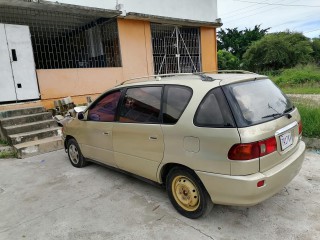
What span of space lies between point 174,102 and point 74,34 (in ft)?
30.2

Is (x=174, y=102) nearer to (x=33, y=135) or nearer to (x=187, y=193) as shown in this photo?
(x=187, y=193)

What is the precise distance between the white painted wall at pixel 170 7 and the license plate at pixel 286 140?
704 cm

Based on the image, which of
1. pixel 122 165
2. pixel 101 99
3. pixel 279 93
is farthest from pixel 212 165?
pixel 101 99

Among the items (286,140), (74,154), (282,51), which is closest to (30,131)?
(74,154)

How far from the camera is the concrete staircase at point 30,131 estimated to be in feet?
19.8

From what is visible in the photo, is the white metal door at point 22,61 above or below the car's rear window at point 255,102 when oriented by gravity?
above

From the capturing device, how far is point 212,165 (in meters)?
2.69

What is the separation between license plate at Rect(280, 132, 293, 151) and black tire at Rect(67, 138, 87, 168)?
3.43 meters

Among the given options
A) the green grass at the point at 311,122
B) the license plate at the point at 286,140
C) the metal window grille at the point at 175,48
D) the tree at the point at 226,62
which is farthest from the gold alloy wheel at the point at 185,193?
the tree at the point at 226,62

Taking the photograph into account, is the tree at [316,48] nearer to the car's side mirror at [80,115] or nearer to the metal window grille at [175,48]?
the metal window grille at [175,48]

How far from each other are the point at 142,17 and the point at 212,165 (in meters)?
7.87

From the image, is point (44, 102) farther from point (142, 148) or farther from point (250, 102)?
point (250, 102)

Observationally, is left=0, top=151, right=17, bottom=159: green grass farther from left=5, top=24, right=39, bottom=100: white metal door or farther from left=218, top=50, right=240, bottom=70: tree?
left=218, top=50, right=240, bottom=70: tree

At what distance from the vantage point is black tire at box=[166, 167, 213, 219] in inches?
114
